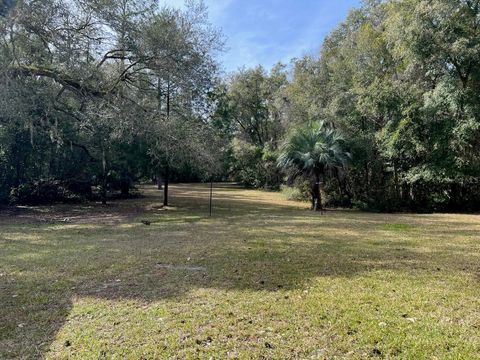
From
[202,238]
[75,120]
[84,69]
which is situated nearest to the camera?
[202,238]

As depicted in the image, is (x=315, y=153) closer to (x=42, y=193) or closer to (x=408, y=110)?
(x=408, y=110)

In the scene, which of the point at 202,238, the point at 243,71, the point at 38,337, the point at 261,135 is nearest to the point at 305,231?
the point at 202,238

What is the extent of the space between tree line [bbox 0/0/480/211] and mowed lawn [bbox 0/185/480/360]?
5030mm

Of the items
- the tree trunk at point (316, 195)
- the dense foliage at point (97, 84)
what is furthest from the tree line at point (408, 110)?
the dense foliage at point (97, 84)

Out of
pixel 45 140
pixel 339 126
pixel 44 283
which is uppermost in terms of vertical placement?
pixel 339 126

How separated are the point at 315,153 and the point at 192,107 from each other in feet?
16.5

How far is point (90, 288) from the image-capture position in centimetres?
385

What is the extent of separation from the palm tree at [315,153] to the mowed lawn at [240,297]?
6.00 m

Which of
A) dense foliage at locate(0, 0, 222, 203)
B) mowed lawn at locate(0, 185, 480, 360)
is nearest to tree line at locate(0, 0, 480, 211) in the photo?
dense foliage at locate(0, 0, 222, 203)

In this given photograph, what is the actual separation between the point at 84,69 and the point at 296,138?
774 cm

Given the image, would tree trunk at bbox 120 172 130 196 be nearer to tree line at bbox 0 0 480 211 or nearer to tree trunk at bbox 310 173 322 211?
tree line at bbox 0 0 480 211

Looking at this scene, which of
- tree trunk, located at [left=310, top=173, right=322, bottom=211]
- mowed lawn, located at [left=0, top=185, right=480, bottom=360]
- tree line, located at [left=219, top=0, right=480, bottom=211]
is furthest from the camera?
tree trunk, located at [left=310, top=173, right=322, bottom=211]

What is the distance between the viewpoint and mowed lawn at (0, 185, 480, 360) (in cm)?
254

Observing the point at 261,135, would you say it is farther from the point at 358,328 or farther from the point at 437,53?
the point at 358,328
